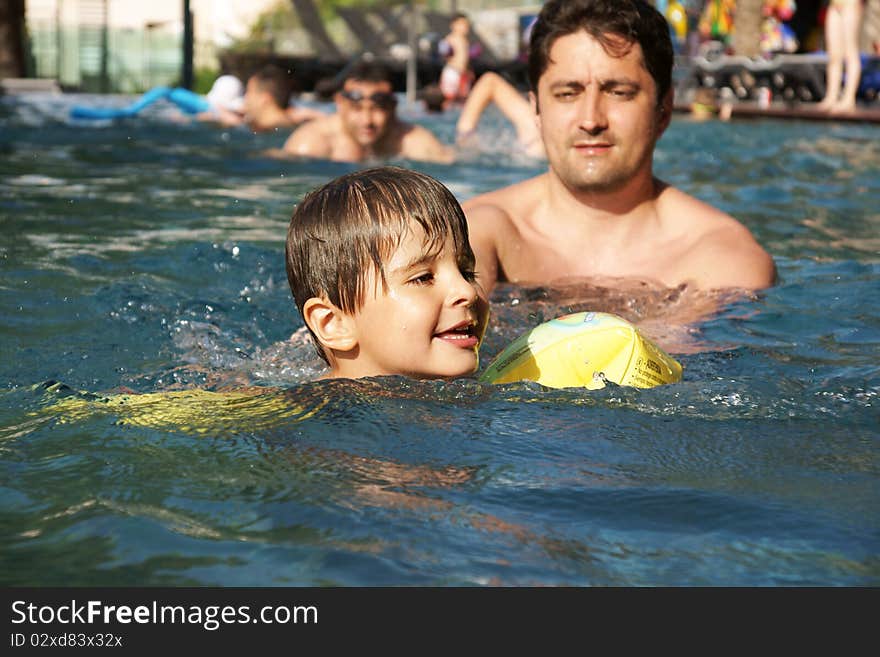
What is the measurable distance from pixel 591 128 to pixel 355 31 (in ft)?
87.5

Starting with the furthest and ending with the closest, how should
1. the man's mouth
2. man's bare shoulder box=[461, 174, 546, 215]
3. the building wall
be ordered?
the building wall < man's bare shoulder box=[461, 174, 546, 215] < the man's mouth

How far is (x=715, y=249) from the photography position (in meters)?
5.50

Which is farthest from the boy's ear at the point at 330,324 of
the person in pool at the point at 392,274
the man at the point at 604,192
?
the man at the point at 604,192

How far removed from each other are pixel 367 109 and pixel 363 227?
800 centimetres

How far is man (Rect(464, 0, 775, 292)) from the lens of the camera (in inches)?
211

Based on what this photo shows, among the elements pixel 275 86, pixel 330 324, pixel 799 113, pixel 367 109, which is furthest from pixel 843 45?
pixel 330 324

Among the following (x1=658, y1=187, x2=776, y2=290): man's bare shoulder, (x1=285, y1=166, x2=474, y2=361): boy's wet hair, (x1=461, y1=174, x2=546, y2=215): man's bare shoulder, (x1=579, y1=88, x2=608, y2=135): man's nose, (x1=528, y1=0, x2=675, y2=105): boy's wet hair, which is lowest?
(x1=658, y1=187, x2=776, y2=290): man's bare shoulder

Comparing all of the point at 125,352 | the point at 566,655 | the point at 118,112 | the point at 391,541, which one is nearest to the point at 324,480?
the point at 391,541

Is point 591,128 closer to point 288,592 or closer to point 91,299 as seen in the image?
point 91,299

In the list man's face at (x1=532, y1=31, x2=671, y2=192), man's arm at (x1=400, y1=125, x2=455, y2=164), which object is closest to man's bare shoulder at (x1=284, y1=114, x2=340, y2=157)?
man's arm at (x1=400, y1=125, x2=455, y2=164)

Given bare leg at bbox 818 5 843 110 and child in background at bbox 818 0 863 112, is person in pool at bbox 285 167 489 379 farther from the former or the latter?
bare leg at bbox 818 5 843 110

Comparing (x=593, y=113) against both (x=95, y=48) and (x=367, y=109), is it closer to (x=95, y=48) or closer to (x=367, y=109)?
(x=367, y=109)

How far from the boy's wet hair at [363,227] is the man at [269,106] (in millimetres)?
11554

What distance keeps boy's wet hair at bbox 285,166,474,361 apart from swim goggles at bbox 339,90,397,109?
25.6 ft
